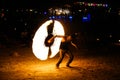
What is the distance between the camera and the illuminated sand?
11.8 metres

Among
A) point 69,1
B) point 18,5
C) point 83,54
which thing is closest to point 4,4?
point 18,5

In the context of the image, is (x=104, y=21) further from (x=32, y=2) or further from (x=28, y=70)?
(x=28, y=70)

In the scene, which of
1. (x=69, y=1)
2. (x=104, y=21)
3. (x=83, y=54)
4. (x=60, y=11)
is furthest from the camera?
(x=69, y=1)

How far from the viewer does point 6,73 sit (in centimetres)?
1248

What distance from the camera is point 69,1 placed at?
58375 millimetres

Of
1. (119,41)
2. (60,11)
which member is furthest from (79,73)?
(60,11)

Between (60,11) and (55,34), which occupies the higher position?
(55,34)

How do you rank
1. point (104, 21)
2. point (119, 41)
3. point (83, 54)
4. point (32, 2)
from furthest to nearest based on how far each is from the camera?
point (32, 2) → point (104, 21) → point (119, 41) → point (83, 54)

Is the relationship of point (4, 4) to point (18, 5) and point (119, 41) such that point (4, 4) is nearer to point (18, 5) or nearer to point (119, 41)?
point (18, 5)

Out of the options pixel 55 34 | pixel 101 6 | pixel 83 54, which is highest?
pixel 55 34

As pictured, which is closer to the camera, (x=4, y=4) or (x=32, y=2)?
(x=4, y=4)

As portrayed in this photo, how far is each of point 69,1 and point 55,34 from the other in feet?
147

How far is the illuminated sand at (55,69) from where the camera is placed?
38.8ft

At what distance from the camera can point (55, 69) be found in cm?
1333
